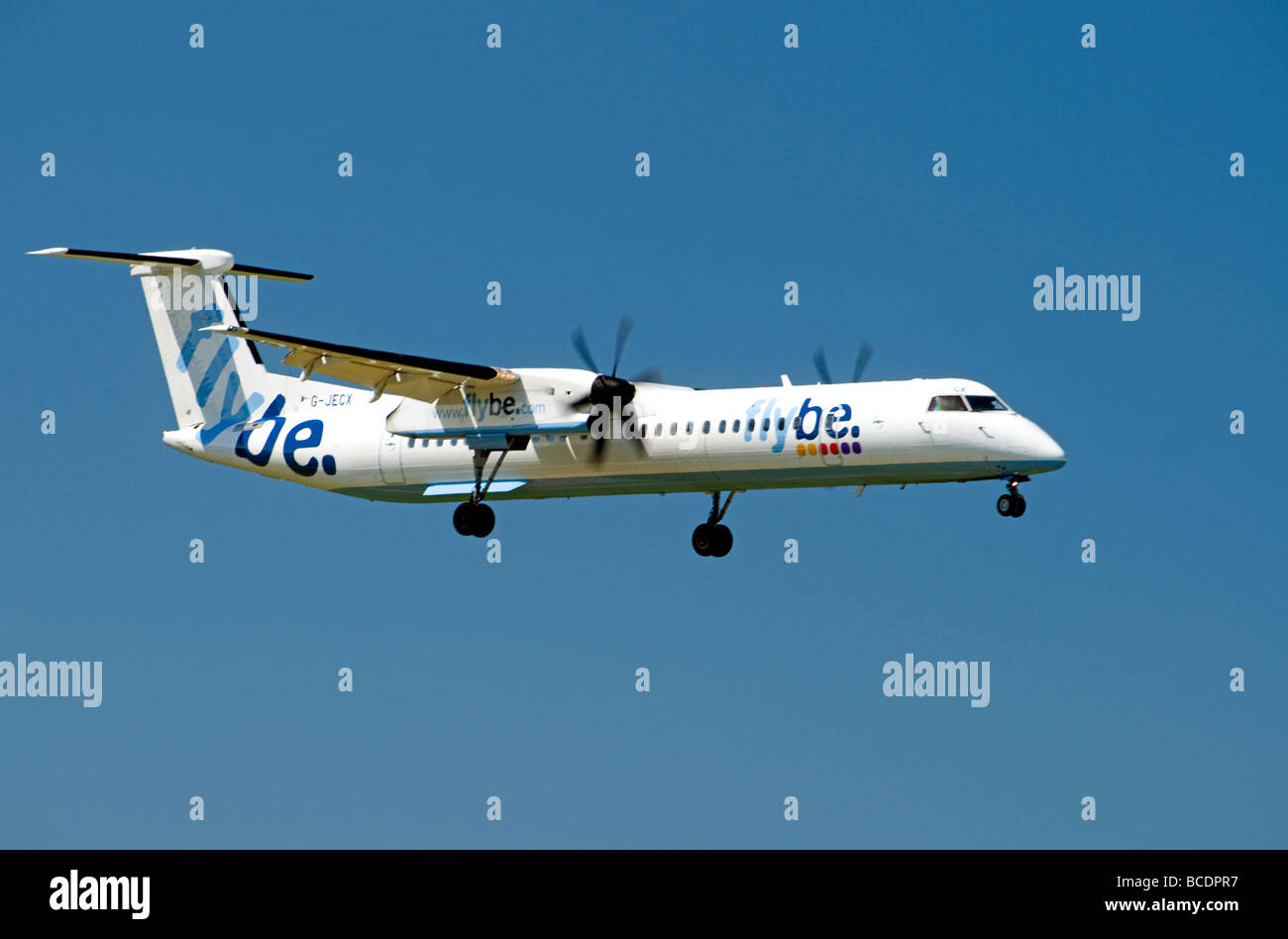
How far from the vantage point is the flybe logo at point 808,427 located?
33.4 meters

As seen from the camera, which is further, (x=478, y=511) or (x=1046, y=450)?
(x=478, y=511)

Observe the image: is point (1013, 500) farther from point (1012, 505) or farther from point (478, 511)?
point (478, 511)

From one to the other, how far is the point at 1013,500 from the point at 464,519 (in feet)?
33.6

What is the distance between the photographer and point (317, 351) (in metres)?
36.0

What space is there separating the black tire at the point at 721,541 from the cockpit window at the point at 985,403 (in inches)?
250

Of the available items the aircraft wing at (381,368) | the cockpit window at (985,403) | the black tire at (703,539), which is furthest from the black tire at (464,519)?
the cockpit window at (985,403)

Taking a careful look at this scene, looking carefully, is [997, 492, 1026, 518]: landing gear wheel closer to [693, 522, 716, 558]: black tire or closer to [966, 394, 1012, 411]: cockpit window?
[966, 394, 1012, 411]: cockpit window

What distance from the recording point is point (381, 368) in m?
36.7

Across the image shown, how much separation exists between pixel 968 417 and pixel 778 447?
10.6ft

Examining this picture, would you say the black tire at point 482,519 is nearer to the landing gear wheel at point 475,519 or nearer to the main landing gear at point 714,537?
the landing gear wheel at point 475,519

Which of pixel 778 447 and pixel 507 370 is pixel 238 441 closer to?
pixel 507 370

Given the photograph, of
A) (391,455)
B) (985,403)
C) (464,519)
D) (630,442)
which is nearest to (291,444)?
(391,455)

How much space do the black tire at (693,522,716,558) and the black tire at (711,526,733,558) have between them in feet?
0.19
